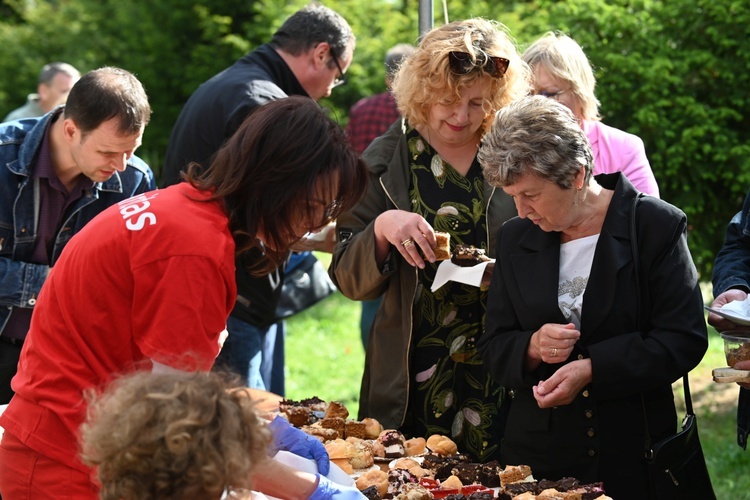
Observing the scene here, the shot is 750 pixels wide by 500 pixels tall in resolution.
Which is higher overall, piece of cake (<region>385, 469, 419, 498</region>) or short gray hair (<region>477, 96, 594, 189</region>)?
short gray hair (<region>477, 96, 594, 189</region>)

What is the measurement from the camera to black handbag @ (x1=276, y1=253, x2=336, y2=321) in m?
4.51

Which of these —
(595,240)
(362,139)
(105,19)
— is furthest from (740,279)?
(105,19)

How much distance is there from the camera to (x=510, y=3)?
46.4 feet

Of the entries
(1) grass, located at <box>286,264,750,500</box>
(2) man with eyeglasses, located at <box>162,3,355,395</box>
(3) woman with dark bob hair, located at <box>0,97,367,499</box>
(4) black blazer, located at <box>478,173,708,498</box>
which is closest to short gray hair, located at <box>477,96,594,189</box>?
(4) black blazer, located at <box>478,173,708,498</box>

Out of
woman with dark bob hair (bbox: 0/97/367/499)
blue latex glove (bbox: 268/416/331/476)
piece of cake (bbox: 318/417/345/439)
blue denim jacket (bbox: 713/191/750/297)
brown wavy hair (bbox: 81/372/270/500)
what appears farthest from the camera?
blue denim jacket (bbox: 713/191/750/297)

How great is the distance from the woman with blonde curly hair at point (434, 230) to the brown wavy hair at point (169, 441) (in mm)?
1505

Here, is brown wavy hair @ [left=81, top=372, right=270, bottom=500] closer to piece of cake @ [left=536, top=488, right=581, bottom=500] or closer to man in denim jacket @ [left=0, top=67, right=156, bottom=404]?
piece of cake @ [left=536, top=488, right=581, bottom=500]

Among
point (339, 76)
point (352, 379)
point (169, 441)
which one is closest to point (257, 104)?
point (339, 76)

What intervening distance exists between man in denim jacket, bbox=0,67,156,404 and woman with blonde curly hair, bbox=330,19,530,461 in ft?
2.77

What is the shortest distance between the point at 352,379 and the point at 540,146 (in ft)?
16.9

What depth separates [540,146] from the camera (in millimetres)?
2740

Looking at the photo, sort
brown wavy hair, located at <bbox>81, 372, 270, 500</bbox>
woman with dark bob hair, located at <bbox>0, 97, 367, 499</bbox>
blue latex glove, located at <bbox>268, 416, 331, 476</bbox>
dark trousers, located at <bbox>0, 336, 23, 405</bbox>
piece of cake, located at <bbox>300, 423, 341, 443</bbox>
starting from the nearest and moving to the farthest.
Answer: brown wavy hair, located at <bbox>81, 372, 270, 500</bbox>, woman with dark bob hair, located at <bbox>0, 97, 367, 499</bbox>, blue latex glove, located at <bbox>268, 416, 331, 476</bbox>, piece of cake, located at <bbox>300, 423, 341, 443</bbox>, dark trousers, located at <bbox>0, 336, 23, 405</bbox>

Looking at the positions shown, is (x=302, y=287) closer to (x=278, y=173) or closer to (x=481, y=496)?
(x=481, y=496)

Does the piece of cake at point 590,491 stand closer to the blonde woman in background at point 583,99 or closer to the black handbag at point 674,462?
the black handbag at point 674,462
